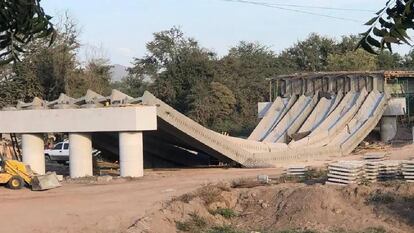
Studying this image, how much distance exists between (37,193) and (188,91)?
3577 centimetres

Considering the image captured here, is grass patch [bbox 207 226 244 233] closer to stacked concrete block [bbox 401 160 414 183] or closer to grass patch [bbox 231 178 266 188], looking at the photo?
grass patch [bbox 231 178 266 188]

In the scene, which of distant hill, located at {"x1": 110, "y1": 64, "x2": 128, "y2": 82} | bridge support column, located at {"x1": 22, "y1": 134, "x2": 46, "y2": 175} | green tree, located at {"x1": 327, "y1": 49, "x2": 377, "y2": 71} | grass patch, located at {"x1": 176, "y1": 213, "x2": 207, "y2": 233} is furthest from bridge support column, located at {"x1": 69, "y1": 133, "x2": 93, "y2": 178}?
green tree, located at {"x1": 327, "y1": 49, "x2": 377, "y2": 71}

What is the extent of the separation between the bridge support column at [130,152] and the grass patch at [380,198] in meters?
12.4

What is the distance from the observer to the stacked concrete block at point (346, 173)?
71.8 ft

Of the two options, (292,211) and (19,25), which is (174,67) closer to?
(292,211)

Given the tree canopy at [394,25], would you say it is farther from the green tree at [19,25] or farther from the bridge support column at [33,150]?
the bridge support column at [33,150]

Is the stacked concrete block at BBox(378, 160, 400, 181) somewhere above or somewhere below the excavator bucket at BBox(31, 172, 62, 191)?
above

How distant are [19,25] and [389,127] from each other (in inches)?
1663

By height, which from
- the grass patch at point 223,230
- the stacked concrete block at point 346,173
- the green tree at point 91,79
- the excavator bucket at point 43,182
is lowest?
the grass patch at point 223,230

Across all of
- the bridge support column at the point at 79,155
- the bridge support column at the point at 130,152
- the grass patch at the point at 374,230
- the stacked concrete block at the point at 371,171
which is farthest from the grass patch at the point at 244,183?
the bridge support column at the point at 79,155

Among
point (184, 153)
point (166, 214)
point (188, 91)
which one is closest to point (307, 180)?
point (166, 214)

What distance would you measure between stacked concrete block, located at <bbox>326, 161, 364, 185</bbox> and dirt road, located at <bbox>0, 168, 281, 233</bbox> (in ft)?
17.1

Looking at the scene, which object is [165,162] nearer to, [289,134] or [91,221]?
[289,134]

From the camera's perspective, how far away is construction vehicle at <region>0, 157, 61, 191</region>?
88.7 ft
